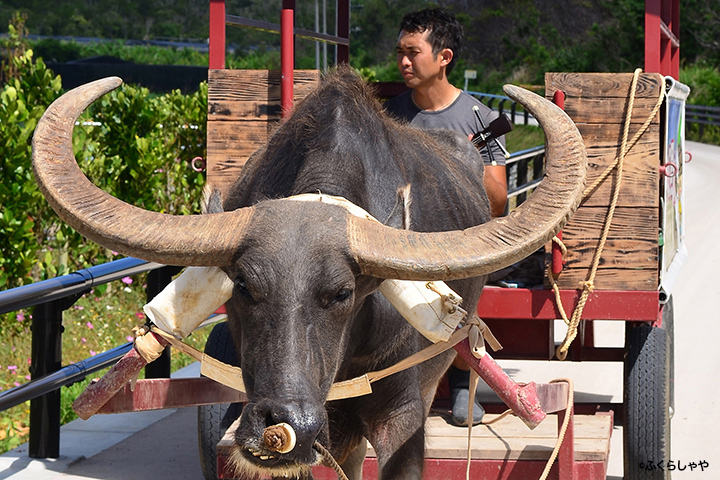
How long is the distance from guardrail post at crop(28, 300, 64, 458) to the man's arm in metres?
2.39

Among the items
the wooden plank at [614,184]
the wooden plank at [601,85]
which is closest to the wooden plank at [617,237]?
the wooden plank at [614,184]

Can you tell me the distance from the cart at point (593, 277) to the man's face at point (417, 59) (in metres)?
0.57

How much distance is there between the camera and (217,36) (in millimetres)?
4934

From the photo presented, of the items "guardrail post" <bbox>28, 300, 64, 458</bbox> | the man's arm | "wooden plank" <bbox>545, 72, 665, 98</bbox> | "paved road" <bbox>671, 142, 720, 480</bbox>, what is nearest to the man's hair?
the man's arm

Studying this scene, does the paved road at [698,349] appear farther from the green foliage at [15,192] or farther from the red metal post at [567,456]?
the green foliage at [15,192]

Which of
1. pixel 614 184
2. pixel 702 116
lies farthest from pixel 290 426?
pixel 702 116

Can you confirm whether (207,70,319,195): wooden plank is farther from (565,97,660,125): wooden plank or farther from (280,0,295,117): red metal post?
(565,97,660,125): wooden plank

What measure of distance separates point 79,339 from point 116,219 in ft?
14.6

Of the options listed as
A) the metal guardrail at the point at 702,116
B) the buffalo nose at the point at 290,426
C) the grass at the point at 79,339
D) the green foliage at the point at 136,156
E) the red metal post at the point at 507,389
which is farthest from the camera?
the metal guardrail at the point at 702,116

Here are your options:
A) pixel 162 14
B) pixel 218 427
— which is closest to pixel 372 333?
pixel 218 427

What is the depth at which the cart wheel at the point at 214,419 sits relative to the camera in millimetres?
4551

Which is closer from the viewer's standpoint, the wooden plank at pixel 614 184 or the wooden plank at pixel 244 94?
the wooden plank at pixel 614 184

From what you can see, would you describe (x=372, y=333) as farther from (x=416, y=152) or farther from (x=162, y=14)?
(x=162, y=14)

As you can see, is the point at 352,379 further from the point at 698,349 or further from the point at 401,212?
the point at 698,349
